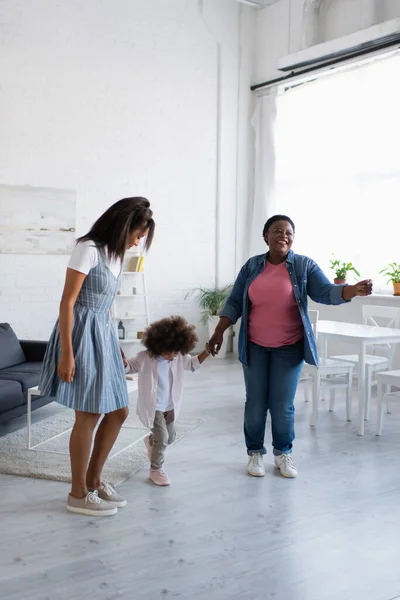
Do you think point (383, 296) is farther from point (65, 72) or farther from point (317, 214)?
point (65, 72)

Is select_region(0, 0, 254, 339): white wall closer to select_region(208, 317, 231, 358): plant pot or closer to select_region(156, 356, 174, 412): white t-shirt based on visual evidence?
select_region(208, 317, 231, 358): plant pot

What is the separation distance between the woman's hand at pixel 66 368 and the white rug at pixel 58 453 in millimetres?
874

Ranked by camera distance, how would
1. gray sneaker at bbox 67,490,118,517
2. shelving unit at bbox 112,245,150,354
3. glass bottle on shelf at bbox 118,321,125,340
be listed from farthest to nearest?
1. shelving unit at bbox 112,245,150,354
2. glass bottle on shelf at bbox 118,321,125,340
3. gray sneaker at bbox 67,490,118,517

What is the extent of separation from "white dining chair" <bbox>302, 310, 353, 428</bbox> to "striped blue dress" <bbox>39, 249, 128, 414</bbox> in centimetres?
210

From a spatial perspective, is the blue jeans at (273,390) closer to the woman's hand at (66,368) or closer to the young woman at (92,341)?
the young woman at (92,341)

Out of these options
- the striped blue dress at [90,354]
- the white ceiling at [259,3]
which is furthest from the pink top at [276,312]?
the white ceiling at [259,3]

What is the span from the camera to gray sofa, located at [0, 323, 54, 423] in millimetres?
4246

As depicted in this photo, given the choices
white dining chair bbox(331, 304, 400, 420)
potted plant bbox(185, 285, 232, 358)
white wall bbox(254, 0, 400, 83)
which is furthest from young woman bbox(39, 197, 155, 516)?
potted plant bbox(185, 285, 232, 358)

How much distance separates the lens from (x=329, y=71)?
7.26m

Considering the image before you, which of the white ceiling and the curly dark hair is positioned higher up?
the white ceiling

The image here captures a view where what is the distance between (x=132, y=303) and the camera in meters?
7.75

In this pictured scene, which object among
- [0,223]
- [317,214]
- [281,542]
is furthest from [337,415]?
[0,223]

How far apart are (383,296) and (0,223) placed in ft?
12.4

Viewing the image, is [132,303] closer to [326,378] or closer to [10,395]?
[326,378]
